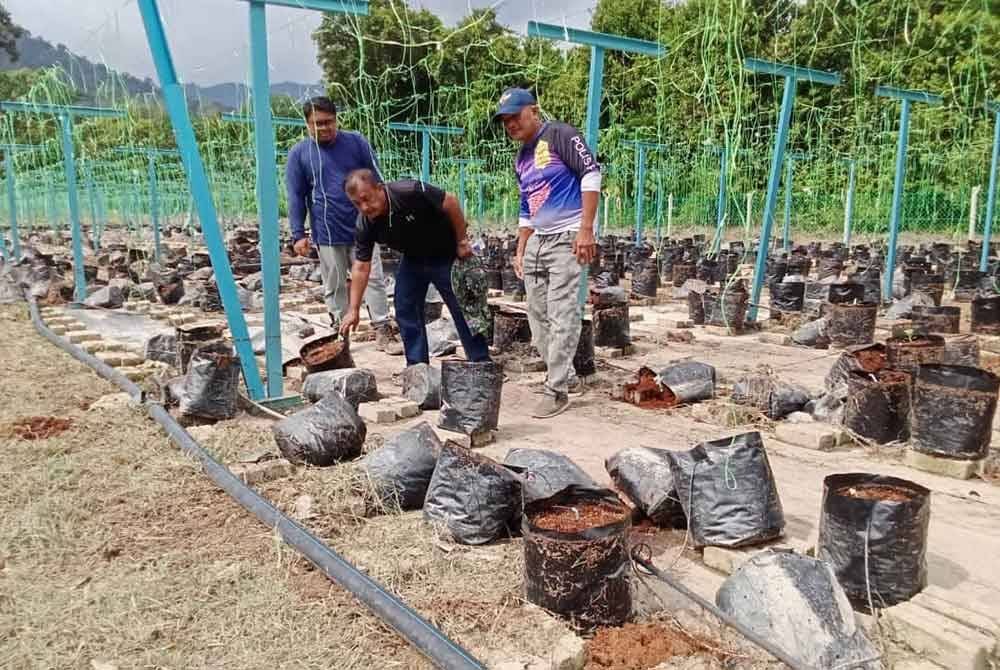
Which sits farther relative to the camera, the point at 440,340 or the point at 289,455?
the point at 440,340

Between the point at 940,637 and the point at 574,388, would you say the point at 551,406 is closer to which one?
the point at 574,388

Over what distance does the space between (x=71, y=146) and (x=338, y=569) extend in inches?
324

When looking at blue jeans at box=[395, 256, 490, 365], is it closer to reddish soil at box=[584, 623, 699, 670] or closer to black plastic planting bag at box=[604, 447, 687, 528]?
black plastic planting bag at box=[604, 447, 687, 528]

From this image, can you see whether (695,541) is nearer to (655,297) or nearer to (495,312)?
(495,312)

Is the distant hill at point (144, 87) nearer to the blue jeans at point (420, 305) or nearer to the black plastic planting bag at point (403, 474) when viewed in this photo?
the blue jeans at point (420, 305)

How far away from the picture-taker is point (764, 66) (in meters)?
6.76

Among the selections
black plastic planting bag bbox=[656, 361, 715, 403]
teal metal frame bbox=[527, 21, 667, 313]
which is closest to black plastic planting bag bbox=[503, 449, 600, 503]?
black plastic planting bag bbox=[656, 361, 715, 403]

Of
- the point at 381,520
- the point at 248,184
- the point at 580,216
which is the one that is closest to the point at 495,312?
the point at 580,216

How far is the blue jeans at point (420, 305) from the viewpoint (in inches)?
199

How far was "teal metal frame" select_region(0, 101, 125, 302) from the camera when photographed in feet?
28.3

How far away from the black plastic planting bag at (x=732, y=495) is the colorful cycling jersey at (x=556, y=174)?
1.98m

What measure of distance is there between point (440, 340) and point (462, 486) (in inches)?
147

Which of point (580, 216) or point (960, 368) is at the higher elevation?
point (580, 216)

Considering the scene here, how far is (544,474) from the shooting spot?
3.08 m
